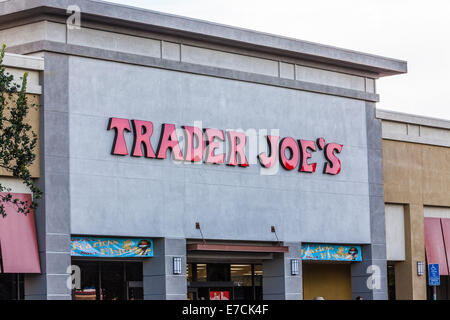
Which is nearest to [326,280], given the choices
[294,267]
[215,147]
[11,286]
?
[294,267]

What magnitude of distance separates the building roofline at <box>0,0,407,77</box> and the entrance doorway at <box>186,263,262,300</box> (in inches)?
357

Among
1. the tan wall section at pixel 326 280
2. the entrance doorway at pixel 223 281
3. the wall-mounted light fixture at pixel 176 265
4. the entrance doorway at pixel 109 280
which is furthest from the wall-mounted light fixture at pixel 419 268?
the entrance doorway at pixel 109 280

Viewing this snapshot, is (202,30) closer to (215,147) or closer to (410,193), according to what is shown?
(215,147)

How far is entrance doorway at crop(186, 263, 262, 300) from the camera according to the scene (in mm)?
32625

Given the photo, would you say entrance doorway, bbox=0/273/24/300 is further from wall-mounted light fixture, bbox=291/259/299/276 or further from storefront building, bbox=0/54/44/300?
wall-mounted light fixture, bbox=291/259/299/276

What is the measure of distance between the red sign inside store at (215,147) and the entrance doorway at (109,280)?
173 inches

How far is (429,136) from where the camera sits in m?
38.3

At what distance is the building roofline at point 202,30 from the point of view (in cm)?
2655

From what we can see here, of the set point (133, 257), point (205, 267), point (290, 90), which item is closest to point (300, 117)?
point (290, 90)

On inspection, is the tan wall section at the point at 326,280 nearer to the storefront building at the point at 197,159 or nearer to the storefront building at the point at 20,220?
the storefront building at the point at 197,159

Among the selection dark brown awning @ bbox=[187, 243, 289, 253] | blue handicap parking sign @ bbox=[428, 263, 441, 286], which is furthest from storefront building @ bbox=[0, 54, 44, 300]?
blue handicap parking sign @ bbox=[428, 263, 441, 286]
